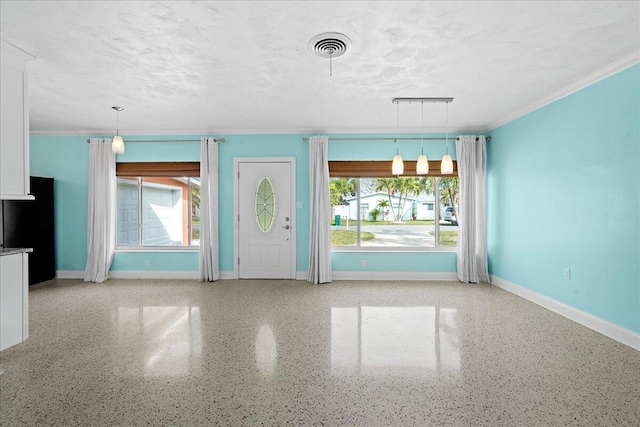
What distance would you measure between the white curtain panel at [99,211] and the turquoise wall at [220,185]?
0.25 metres

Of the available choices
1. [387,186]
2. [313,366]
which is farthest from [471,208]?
[313,366]

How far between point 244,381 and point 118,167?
16.8 feet

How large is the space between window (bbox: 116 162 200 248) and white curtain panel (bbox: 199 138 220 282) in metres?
0.27

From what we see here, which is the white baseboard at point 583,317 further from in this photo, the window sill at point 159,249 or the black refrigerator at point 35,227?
the black refrigerator at point 35,227

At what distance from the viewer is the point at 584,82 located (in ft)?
11.9

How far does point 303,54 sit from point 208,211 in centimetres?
363

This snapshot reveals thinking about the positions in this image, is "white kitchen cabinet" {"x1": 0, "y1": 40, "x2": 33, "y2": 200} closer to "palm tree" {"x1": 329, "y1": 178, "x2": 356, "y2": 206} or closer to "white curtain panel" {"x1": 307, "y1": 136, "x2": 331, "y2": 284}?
"white curtain panel" {"x1": 307, "y1": 136, "x2": 331, "y2": 284}

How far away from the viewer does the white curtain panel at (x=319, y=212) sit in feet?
18.9

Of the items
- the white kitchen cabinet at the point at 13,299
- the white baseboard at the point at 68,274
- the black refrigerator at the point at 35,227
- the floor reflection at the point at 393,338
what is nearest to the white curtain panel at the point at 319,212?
the floor reflection at the point at 393,338

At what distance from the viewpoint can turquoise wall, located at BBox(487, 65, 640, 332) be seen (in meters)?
3.20

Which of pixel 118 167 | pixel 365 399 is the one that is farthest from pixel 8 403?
pixel 118 167

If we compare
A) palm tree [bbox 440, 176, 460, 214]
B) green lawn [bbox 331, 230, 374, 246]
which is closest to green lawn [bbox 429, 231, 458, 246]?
palm tree [bbox 440, 176, 460, 214]

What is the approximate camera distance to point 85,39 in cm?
277

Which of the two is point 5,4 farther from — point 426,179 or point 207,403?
point 426,179
